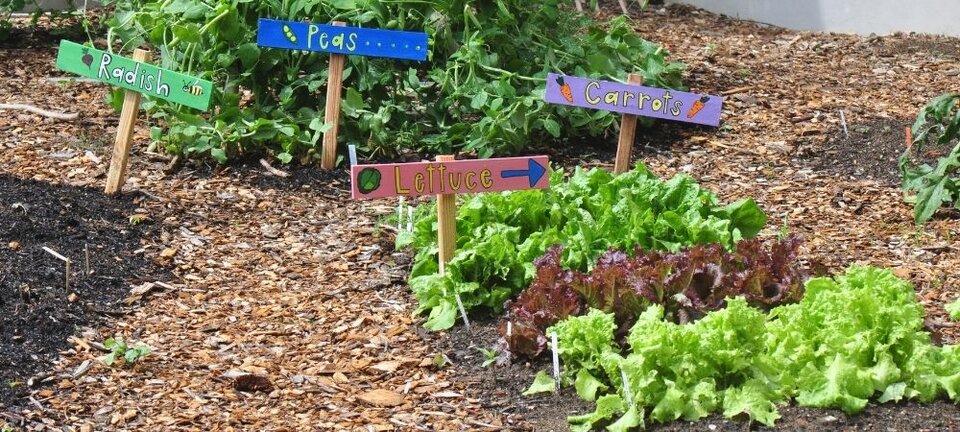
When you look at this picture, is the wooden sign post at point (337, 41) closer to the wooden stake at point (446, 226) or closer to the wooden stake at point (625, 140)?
the wooden stake at point (625, 140)

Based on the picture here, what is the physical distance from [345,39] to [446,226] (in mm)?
1887

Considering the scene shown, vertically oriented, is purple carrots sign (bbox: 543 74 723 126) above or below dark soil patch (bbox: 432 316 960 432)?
above

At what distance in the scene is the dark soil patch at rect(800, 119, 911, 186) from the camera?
6508 millimetres

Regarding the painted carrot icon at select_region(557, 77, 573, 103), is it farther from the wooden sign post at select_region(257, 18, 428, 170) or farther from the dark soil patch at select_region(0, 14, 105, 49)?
the dark soil patch at select_region(0, 14, 105, 49)

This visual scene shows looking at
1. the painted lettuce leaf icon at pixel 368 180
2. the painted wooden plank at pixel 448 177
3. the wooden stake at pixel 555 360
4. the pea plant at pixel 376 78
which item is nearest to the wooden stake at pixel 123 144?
the pea plant at pixel 376 78

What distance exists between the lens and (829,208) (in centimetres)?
602

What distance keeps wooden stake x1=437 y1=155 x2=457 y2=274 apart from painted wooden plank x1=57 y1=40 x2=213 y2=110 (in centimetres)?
157

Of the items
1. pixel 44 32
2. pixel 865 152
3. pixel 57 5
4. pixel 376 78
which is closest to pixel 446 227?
pixel 376 78

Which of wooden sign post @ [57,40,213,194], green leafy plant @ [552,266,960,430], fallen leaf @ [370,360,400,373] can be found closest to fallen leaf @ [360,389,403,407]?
fallen leaf @ [370,360,400,373]

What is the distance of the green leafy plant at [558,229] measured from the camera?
478 cm

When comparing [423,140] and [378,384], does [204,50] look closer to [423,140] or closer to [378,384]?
[423,140]

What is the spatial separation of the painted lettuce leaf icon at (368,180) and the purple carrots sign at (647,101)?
124 centimetres

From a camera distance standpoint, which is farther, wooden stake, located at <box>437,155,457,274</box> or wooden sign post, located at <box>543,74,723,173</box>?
wooden sign post, located at <box>543,74,723,173</box>

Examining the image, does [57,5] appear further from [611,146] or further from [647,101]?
[647,101]
